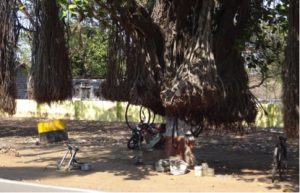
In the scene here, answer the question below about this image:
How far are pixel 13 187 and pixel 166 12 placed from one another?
536 centimetres

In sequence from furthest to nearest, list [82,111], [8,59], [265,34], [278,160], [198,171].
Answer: [82,111] < [8,59] < [265,34] < [198,171] < [278,160]

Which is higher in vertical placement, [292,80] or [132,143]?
[292,80]

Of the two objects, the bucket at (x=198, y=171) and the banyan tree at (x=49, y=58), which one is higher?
the banyan tree at (x=49, y=58)

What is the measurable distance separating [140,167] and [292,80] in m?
5.01

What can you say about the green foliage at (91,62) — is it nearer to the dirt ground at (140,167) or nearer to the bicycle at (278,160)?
the dirt ground at (140,167)

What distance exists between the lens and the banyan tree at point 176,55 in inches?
482

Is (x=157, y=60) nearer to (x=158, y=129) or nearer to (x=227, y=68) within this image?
(x=227, y=68)

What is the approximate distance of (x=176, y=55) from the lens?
13.0 meters

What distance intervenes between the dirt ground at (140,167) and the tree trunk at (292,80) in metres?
1.43

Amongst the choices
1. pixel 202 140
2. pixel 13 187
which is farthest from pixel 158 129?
pixel 13 187

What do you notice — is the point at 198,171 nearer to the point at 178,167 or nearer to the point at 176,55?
the point at 178,167

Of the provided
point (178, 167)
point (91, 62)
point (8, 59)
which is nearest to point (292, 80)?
point (178, 167)

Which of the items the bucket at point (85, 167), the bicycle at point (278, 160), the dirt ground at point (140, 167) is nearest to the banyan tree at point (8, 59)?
the dirt ground at point (140, 167)

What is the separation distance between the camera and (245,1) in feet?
43.3
